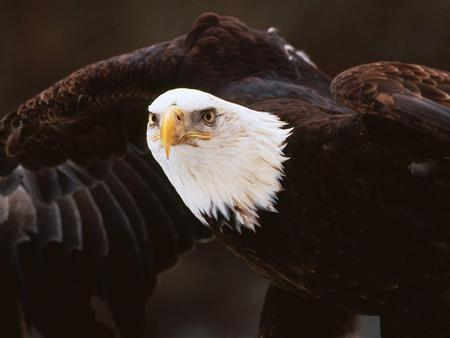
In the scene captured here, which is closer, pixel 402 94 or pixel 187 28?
pixel 402 94

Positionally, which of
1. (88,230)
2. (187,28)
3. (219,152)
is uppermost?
(219,152)

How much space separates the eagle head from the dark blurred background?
12.7 ft

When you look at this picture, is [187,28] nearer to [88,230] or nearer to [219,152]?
[88,230]

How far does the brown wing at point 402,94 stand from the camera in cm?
322

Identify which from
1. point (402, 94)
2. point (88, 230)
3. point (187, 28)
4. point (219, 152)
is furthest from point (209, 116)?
point (187, 28)

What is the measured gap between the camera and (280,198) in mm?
3688

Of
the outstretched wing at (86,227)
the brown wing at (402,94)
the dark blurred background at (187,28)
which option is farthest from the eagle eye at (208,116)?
the dark blurred background at (187,28)

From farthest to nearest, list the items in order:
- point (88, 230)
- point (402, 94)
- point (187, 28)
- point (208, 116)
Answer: point (187, 28), point (88, 230), point (208, 116), point (402, 94)

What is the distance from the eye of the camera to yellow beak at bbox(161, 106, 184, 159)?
340 centimetres

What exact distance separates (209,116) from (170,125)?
7.7 inches

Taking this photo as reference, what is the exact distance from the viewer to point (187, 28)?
25.2ft

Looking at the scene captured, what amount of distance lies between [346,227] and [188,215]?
161 cm

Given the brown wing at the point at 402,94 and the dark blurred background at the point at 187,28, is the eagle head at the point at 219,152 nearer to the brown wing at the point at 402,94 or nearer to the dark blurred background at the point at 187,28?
the brown wing at the point at 402,94

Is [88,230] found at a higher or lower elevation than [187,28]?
higher
